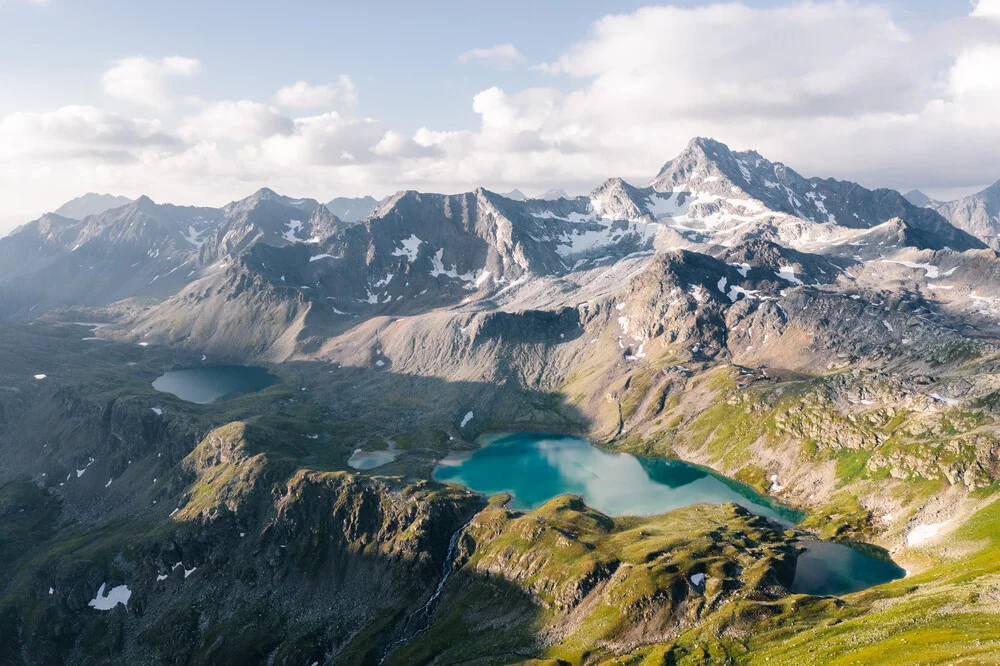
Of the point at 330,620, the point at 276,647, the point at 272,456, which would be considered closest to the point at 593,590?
the point at 330,620

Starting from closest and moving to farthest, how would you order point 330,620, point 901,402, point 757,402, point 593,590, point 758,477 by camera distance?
point 593,590
point 330,620
point 901,402
point 758,477
point 757,402

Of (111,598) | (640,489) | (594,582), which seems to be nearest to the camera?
(594,582)

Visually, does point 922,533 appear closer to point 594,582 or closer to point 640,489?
point 640,489

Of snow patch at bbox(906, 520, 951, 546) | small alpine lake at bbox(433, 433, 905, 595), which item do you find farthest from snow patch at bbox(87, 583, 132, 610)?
snow patch at bbox(906, 520, 951, 546)

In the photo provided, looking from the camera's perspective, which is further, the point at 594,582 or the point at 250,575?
the point at 250,575

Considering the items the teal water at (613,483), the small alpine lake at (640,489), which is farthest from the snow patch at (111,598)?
the teal water at (613,483)

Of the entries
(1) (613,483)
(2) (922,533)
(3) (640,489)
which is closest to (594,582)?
(3) (640,489)

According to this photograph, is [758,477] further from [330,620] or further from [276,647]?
[276,647]

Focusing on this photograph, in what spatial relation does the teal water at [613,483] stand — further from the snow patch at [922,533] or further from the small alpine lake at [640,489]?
the snow patch at [922,533]
